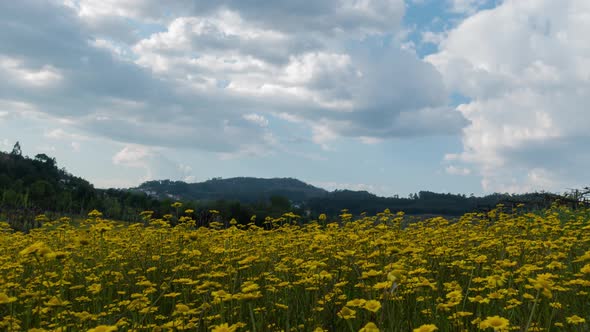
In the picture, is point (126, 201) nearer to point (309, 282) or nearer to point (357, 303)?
point (309, 282)

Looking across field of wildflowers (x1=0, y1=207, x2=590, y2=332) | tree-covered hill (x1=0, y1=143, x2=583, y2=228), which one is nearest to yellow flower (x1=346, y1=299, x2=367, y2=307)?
field of wildflowers (x1=0, y1=207, x2=590, y2=332)

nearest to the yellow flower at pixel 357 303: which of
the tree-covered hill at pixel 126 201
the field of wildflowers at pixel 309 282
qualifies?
the field of wildflowers at pixel 309 282

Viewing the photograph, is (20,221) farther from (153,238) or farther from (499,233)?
(499,233)

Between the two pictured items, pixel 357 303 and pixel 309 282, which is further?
pixel 309 282

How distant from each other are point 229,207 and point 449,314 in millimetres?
44386

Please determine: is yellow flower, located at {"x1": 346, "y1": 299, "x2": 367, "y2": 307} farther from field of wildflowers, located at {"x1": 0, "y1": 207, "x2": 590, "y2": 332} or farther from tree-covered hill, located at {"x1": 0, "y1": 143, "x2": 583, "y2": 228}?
tree-covered hill, located at {"x1": 0, "y1": 143, "x2": 583, "y2": 228}

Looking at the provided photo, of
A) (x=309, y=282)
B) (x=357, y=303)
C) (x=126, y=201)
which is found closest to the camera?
(x=357, y=303)

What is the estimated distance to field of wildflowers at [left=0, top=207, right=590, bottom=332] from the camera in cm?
489

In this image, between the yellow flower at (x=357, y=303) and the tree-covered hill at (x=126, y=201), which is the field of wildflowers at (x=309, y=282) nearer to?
the yellow flower at (x=357, y=303)

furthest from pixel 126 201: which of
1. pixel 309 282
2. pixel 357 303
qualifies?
pixel 357 303

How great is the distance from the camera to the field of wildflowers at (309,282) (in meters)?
4.89

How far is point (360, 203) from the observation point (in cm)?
13100

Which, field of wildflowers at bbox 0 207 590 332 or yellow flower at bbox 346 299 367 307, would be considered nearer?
yellow flower at bbox 346 299 367 307

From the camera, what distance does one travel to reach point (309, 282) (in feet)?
20.4
